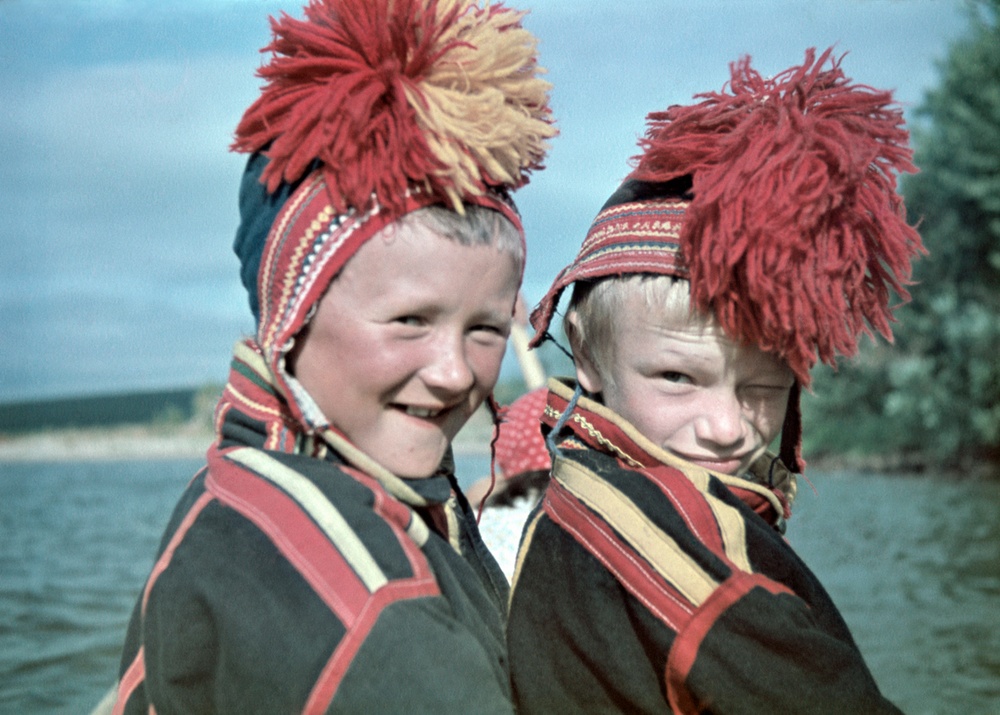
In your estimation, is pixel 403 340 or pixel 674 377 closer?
pixel 403 340

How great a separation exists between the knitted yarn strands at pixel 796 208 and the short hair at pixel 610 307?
0.04 m

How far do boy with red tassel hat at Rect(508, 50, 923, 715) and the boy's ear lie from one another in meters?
0.02

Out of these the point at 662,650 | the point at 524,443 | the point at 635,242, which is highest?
the point at 635,242

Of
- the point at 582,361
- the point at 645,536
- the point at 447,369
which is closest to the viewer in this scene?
the point at 447,369

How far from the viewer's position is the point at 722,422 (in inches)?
60.4

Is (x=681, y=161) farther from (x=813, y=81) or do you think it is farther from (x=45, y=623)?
(x=45, y=623)

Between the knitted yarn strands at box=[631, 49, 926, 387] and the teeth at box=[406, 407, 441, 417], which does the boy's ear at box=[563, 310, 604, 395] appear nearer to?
the knitted yarn strands at box=[631, 49, 926, 387]

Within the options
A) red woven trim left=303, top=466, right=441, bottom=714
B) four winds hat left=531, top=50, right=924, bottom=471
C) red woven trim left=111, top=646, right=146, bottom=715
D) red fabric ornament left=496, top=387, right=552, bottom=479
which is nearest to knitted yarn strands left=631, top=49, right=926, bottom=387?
four winds hat left=531, top=50, right=924, bottom=471

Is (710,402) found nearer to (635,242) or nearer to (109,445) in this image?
(635,242)

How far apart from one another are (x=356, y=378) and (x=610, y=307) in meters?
0.51

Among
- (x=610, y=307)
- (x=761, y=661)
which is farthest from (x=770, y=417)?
(x=761, y=661)

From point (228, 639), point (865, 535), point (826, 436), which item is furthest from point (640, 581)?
point (826, 436)

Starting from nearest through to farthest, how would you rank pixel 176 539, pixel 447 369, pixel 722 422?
1. pixel 176 539
2. pixel 447 369
3. pixel 722 422

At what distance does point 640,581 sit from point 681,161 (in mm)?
654
